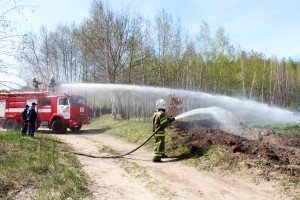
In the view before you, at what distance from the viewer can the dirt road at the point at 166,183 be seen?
28.8 feet

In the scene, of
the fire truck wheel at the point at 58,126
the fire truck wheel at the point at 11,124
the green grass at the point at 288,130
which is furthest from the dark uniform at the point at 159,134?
the fire truck wheel at the point at 11,124

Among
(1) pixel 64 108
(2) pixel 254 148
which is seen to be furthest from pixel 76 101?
(2) pixel 254 148

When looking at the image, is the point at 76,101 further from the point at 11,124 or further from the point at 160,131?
the point at 160,131

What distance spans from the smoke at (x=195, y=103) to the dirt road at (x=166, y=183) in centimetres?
894

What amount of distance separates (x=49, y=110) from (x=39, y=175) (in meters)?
14.8

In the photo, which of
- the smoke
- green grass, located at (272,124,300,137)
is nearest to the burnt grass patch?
green grass, located at (272,124,300,137)

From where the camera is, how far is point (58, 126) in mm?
23969

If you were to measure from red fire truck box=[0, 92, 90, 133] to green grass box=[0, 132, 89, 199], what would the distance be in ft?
35.8

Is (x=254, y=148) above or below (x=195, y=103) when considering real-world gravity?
below

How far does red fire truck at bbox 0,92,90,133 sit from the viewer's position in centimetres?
2398

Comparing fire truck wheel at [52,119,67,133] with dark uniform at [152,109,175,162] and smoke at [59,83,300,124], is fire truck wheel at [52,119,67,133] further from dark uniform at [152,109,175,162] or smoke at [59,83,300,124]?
dark uniform at [152,109,175,162]

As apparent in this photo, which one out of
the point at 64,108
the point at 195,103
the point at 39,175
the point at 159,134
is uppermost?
the point at 195,103

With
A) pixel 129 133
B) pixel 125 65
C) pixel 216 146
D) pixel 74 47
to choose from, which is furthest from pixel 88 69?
pixel 216 146

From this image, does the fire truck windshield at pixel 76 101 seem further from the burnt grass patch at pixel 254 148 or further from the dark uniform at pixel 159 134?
the dark uniform at pixel 159 134
